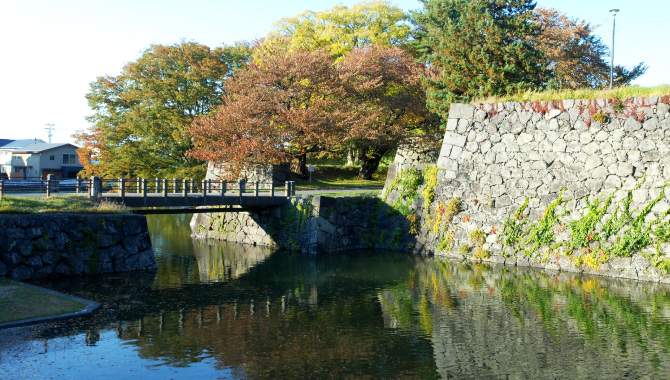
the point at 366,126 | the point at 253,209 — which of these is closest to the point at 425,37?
the point at 366,126

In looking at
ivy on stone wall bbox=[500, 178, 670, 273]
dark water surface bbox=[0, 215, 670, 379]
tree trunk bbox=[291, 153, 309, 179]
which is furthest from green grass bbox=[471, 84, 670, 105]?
tree trunk bbox=[291, 153, 309, 179]

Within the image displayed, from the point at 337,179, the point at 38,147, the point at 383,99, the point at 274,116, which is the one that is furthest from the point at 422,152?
the point at 38,147

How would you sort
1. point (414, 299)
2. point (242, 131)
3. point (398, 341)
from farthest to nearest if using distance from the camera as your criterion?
point (242, 131), point (414, 299), point (398, 341)

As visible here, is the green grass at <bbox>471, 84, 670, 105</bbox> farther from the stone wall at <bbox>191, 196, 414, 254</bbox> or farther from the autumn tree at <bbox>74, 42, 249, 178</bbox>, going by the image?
the autumn tree at <bbox>74, 42, 249, 178</bbox>

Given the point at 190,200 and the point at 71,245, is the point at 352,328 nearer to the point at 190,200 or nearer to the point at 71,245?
the point at 71,245

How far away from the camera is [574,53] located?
3747 centimetres

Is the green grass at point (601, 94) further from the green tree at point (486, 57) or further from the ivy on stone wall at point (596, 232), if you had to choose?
the green tree at point (486, 57)

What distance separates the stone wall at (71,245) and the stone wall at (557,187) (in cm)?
1139

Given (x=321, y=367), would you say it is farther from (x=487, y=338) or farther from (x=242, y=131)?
(x=242, y=131)

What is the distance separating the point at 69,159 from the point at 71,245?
54617 millimetres

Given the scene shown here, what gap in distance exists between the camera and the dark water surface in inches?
418

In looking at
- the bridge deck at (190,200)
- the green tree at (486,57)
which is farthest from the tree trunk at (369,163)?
the bridge deck at (190,200)

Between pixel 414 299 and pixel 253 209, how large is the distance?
1275 cm

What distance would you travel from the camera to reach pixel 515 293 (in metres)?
17.1
